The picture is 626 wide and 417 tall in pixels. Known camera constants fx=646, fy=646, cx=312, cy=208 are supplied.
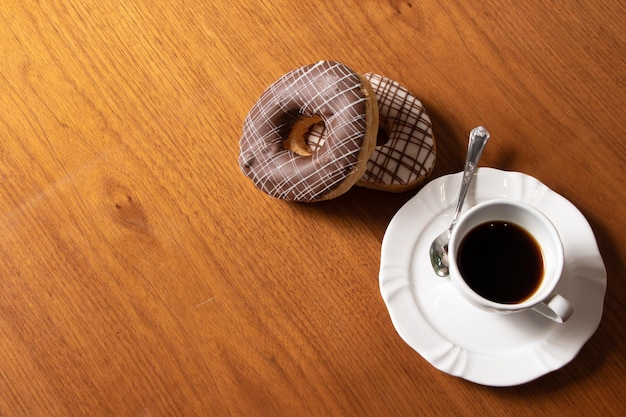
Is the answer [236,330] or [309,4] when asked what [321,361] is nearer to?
[236,330]

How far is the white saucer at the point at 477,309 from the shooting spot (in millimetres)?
831

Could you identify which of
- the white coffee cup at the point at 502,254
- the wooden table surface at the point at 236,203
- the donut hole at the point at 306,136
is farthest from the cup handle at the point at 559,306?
the donut hole at the point at 306,136

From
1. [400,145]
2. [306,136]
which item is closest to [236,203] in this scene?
[306,136]

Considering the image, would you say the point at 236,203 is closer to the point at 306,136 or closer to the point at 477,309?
the point at 306,136

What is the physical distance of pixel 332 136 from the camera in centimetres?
86

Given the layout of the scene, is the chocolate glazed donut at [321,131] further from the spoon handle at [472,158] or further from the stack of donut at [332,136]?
the spoon handle at [472,158]

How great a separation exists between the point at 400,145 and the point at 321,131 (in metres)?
0.12

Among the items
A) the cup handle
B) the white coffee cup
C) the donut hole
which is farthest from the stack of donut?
the cup handle

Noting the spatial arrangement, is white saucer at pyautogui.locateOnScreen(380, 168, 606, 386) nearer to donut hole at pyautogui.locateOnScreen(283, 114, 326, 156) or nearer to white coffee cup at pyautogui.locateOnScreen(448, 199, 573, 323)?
white coffee cup at pyautogui.locateOnScreen(448, 199, 573, 323)

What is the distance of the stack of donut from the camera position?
85cm

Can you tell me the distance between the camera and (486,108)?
0.92 m

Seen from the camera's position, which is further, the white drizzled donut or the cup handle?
A: the white drizzled donut

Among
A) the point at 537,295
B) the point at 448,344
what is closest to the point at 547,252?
the point at 537,295

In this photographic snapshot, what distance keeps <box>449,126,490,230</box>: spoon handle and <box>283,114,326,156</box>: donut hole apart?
0.20 metres
